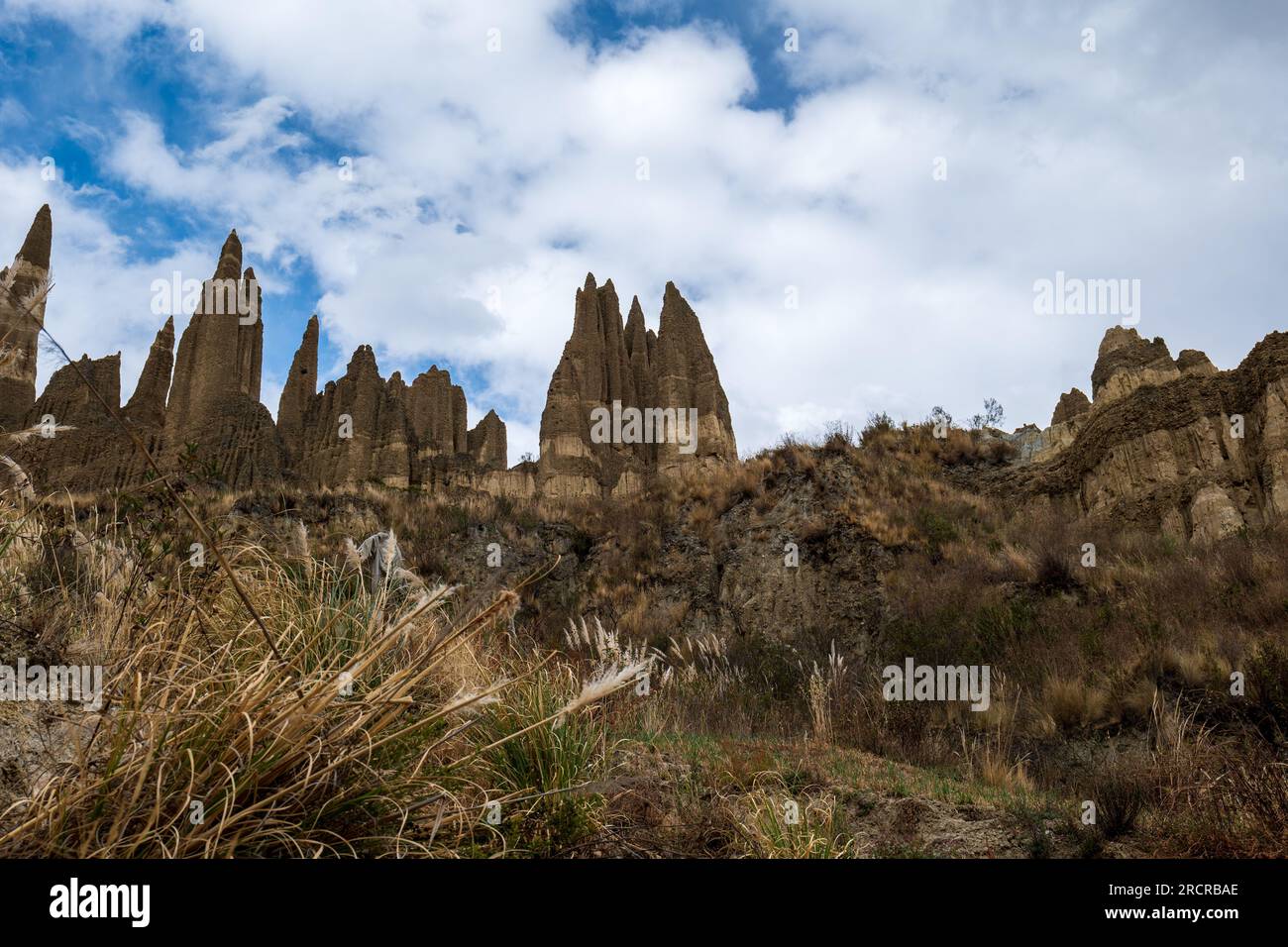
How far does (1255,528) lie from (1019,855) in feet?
39.9

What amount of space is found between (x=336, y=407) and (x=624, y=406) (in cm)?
2305

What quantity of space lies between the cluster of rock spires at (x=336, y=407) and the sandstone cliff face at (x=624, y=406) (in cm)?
12

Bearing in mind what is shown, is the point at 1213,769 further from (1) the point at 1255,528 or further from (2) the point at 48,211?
(2) the point at 48,211

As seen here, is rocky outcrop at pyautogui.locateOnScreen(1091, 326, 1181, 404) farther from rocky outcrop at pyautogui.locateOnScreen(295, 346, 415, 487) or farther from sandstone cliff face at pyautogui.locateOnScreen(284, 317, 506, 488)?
rocky outcrop at pyautogui.locateOnScreen(295, 346, 415, 487)

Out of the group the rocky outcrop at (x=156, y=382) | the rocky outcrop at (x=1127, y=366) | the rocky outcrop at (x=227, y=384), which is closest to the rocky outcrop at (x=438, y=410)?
the rocky outcrop at (x=227, y=384)

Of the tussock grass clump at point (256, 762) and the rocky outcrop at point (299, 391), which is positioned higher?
the rocky outcrop at point (299, 391)

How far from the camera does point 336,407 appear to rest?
61875mm

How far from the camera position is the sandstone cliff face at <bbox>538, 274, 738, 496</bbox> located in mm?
48344

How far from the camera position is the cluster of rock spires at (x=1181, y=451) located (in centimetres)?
1511

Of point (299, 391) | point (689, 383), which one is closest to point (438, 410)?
point (299, 391)

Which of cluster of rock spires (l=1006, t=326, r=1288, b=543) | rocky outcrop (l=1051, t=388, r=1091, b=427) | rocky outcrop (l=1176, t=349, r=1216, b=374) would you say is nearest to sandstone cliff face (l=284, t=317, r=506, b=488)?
rocky outcrop (l=1051, t=388, r=1091, b=427)

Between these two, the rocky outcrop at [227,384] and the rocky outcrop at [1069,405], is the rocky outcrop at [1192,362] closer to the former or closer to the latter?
the rocky outcrop at [1069,405]

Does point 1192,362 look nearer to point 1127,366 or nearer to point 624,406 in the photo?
point 1127,366

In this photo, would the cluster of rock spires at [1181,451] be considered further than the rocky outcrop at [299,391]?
No
